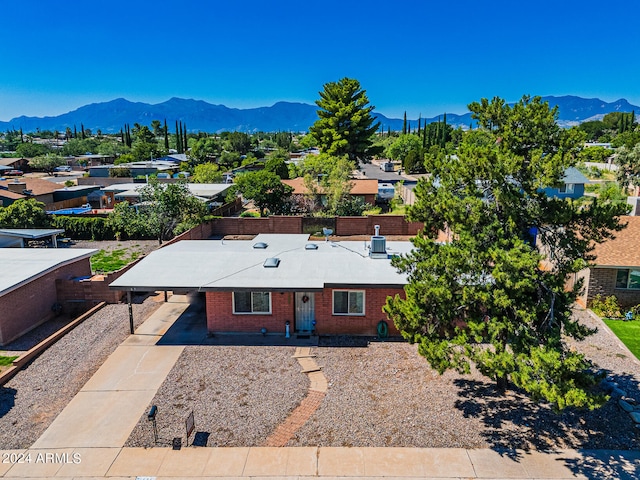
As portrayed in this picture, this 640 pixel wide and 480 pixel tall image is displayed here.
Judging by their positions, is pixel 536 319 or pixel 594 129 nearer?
pixel 536 319

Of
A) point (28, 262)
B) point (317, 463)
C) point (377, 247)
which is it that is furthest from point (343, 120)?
point (317, 463)

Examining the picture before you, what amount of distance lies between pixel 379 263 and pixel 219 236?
780 inches

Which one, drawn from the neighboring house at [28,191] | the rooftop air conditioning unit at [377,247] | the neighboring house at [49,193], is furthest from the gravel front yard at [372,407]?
the neighboring house at [49,193]

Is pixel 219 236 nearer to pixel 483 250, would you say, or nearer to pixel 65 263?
pixel 65 263

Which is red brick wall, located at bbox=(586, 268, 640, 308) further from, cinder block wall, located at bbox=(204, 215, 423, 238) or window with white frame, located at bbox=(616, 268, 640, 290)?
cinder block wall, located at bbox=(204, 215, 423, 238)

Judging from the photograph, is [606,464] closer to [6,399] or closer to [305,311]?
[305,311]

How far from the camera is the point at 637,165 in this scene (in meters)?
44.0

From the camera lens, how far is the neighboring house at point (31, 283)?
16078 mm

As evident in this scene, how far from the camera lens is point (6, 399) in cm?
1225

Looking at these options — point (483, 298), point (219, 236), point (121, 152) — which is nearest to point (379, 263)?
point (483, 298)

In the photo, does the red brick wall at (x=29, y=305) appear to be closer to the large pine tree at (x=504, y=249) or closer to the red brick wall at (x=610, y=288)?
the large pine tree at (x=504, y=249)

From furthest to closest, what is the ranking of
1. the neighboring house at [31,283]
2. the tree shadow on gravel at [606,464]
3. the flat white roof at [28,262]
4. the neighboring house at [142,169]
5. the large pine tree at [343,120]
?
1. the neighboring house at [142,169]
2. the large pine tree at [343,120]
3. the flat white roof at [28,262]
4. the neighboring house at [31,283]
5. the tree shadow on gravel at [606,464]

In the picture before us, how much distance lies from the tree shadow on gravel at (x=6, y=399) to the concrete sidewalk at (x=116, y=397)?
1.53m

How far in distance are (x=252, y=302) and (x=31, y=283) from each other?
29.2ft
